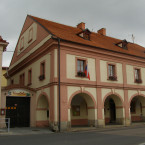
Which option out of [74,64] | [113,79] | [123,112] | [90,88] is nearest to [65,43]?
[74,64]

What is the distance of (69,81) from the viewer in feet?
63.5

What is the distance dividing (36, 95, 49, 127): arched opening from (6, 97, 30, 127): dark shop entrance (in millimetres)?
1148

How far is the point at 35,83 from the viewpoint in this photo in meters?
22.5

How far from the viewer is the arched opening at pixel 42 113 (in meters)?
21.5

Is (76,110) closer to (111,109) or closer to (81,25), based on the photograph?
(111,109)

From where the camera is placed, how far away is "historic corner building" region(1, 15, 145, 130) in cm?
1905

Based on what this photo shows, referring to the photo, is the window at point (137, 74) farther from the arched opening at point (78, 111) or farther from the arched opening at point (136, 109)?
the arched opening at point (78, 111)

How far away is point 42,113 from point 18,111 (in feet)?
7.74

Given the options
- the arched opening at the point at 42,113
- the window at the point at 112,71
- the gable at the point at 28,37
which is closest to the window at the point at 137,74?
the window at the point at 112,71

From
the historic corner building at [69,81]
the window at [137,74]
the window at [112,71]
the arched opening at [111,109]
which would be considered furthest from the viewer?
the window at [137,74]

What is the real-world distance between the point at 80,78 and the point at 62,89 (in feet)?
7.57

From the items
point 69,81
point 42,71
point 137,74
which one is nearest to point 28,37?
point 42,71

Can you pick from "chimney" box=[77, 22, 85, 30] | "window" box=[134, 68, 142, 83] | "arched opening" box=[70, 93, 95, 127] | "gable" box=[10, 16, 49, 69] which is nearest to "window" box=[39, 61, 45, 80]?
"gable" box=[10, 16, 49, 69]

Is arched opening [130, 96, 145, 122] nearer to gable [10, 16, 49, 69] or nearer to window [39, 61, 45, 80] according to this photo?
window [39, 61, 45, 80]
